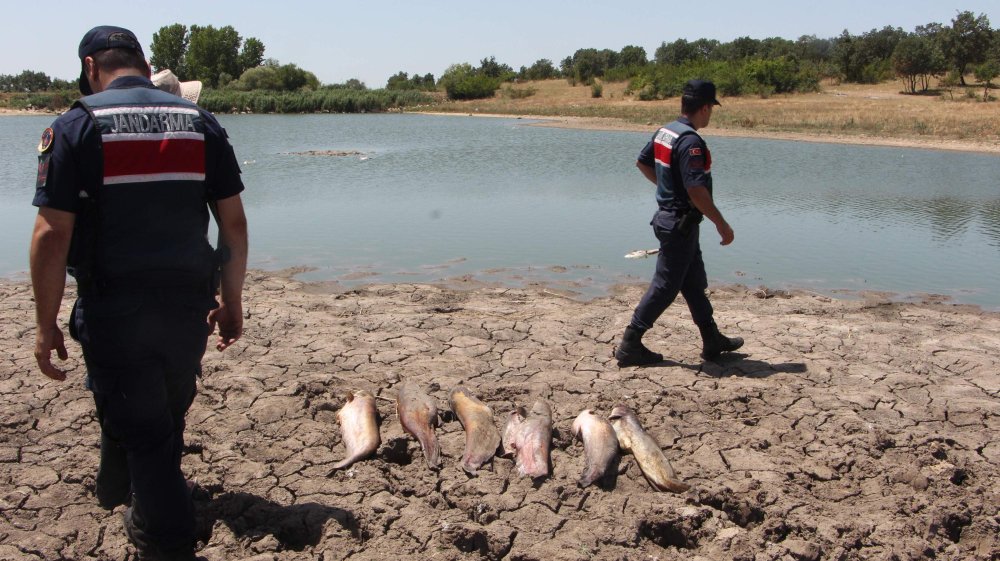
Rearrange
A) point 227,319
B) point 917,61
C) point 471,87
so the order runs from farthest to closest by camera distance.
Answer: point 471,87 → point 917,61 → point 227,319

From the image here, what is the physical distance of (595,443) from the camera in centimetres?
421

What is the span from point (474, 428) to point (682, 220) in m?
2.02

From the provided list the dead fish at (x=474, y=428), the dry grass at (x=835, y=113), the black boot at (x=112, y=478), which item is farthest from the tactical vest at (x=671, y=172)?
the dry grass at (x=835, y=113)

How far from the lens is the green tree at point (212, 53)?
75.9 meters

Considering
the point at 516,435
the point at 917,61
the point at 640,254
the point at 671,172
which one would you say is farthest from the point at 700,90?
the point at 917,61

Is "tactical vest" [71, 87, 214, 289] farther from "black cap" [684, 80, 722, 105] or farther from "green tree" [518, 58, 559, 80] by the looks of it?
"green tree" [518, 58, 559, 80]

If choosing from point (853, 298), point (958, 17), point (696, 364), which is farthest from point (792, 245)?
point (958, 17)

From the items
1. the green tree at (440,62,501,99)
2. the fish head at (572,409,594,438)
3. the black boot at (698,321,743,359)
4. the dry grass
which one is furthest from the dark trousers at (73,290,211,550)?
the green tree at (440,62,501,99)

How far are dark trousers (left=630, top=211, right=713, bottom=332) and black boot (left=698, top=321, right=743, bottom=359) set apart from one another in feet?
0.19

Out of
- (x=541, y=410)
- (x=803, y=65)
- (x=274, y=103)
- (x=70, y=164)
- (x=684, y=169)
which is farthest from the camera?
(x=803, y=65)

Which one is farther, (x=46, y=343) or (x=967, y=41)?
(x=967, y=41)

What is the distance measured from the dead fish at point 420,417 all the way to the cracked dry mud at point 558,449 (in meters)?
0.07

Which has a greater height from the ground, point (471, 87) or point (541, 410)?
point (471, 87)

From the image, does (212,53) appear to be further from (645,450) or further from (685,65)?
(645,450)
